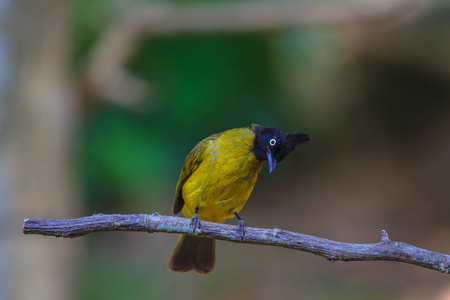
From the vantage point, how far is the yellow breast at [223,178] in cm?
373

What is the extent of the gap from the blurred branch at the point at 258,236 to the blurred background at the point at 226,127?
364cm

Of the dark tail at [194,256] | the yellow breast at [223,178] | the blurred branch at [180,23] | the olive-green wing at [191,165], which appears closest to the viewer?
the yellow breast at [223,178]

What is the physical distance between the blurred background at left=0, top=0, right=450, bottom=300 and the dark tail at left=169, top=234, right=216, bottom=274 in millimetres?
2560

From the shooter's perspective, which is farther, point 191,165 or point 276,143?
point 191,165

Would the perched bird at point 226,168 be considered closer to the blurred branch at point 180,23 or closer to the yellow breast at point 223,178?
the yellow breast at point 223,178

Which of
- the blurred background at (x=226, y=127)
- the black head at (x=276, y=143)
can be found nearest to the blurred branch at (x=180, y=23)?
the blurred background at (x=226, y=127)

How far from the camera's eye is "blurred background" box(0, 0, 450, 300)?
20.7 feet

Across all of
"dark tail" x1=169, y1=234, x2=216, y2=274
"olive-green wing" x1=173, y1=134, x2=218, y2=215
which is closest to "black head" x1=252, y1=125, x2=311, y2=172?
"olive-green wing" x1=173, y1=134, x2=218, y2=215

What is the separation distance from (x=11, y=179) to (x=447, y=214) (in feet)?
23.6

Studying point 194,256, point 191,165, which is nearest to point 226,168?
point 191,165

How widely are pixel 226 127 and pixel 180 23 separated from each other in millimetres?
4095

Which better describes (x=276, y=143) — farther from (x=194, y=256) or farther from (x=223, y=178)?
(x=194, y=256)

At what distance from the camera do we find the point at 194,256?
13.7 feet

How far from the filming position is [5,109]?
6.03 meters
